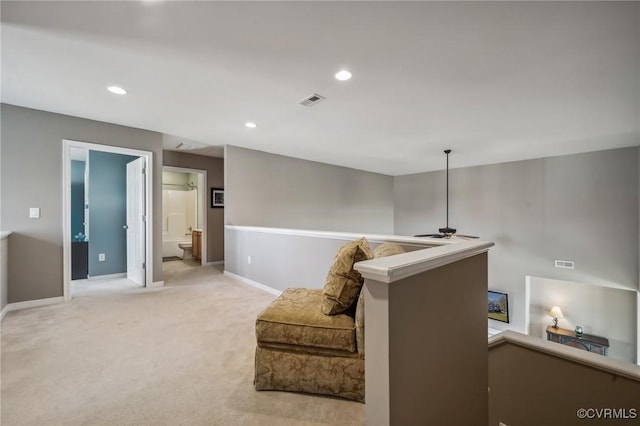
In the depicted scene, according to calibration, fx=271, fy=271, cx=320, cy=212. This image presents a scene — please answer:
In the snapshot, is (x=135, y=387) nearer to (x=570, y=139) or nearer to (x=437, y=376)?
(x=437, y=376)

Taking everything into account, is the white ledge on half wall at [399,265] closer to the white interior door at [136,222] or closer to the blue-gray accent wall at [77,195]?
the white interior door at [136,222]

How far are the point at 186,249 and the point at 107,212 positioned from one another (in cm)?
229

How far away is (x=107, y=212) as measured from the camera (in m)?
4.66

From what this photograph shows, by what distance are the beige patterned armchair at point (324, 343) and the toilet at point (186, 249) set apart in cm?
572

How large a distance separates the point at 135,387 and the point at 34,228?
2.80 meters

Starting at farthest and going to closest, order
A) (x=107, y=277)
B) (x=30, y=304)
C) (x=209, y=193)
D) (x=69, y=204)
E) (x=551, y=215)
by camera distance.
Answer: (x=209, y=193) < (x=551, y=215) < (x=107, y=277) < (x=69, y=204) < (x=30, y=304)

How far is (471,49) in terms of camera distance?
1.96 metres

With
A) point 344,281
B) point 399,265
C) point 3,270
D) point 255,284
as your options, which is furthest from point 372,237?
point 3,270

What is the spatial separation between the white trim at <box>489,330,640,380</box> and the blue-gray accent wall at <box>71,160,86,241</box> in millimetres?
7792

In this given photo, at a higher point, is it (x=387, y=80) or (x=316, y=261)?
(x=387, y=80)

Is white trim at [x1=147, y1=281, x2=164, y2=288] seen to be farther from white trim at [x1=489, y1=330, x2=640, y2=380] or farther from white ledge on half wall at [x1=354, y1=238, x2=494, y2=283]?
white trim at [x1=489, y1=330, x2=640, y2=380]

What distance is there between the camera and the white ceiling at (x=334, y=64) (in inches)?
64.6

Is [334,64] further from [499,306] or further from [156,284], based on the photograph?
[499,306]

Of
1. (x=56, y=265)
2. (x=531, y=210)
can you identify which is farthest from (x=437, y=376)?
(x=531, y=210)
